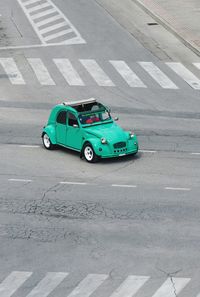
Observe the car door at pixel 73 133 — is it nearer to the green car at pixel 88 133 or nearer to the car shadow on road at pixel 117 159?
the green car at pixel 88 133

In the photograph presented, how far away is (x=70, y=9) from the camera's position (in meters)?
58.1

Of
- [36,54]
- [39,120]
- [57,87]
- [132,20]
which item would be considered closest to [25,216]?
[39,120]

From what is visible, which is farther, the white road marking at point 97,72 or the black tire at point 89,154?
the white road marking at point 97,72

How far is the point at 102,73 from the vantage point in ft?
145

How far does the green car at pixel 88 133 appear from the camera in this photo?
3038 cm

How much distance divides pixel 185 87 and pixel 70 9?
18.5 meters

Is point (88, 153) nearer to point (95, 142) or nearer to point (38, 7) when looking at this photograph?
point (95, 142)

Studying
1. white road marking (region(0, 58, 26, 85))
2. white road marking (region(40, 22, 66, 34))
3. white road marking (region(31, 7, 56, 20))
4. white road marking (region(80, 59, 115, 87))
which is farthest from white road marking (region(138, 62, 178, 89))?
white road marking (region(31, 7, 56, 20))

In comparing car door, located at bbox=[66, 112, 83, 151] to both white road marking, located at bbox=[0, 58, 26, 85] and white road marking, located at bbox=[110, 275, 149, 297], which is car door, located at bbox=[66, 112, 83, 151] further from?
white road marking, located at bbox=[0, 58, 26, 85]

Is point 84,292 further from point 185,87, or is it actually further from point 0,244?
point 185,87

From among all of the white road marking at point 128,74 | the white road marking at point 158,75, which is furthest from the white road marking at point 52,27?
the white road marking at point 158,75

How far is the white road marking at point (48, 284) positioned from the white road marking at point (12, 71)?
2166 cm

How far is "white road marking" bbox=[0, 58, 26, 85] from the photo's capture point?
42.5 meters

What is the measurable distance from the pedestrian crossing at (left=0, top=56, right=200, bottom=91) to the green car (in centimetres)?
984
